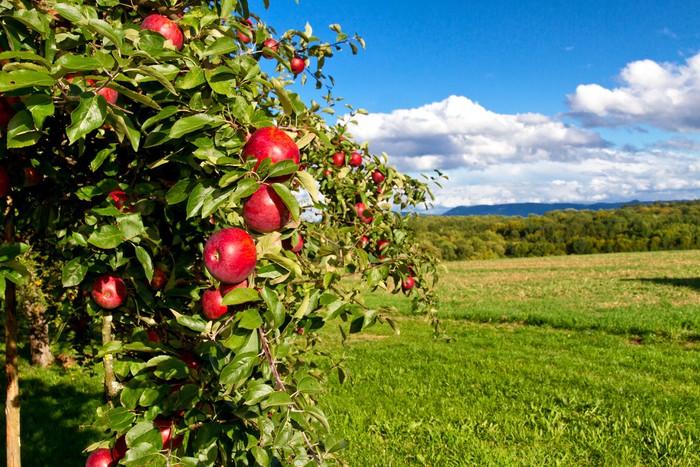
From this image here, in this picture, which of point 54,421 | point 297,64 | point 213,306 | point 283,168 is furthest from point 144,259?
point 54,421

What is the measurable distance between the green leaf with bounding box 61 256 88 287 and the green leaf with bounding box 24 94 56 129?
0.54 metres

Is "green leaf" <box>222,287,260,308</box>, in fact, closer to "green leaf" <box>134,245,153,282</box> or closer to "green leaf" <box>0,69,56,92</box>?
"green leaf" <box>134,245,153,282</box>

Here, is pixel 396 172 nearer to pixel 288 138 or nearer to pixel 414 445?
pixel 288 138

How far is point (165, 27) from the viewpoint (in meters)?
1.35

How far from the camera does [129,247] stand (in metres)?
1.47

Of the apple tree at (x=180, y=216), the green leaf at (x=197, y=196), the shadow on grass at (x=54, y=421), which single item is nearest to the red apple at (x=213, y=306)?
the apple tree at (x=180, y=216)

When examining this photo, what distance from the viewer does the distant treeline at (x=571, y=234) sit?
197 ft

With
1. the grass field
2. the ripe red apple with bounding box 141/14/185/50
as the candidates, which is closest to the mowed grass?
the grass field

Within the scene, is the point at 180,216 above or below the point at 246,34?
below

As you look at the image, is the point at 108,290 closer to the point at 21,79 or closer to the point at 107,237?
the point at 107,237

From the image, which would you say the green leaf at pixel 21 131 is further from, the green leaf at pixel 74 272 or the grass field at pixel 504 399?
the grass field at pixel 504 399

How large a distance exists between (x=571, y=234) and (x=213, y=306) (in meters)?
72.2

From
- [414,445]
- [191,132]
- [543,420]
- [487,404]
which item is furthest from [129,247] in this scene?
[487,404]

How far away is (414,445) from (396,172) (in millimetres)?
2821
